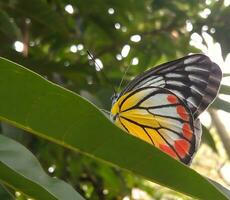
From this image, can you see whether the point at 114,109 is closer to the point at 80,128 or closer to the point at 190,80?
the point at 190,80

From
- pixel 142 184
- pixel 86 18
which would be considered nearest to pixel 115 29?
pixel 86 18

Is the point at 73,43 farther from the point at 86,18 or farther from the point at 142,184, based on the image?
the point at 142,184

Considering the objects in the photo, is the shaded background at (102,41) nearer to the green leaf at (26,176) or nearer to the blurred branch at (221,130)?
the blurred branch at (221,130)

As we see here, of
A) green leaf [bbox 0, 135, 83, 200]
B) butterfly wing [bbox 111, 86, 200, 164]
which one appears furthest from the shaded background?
green leaf [bbox 0, 135, 83, 200]

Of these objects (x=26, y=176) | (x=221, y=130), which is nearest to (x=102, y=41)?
(x=221, y=130)

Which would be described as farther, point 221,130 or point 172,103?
point 221,130

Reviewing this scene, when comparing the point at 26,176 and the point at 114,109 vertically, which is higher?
the point at 114,109

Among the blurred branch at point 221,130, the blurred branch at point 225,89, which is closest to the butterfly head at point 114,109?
the blurred branch at point 225,89
